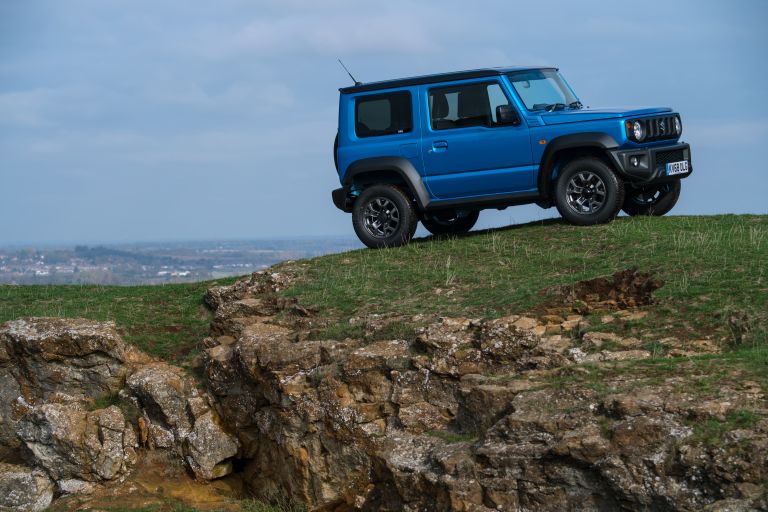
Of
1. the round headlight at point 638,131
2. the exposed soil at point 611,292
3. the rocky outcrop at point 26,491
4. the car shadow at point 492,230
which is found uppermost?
the round headlight at point 638,131

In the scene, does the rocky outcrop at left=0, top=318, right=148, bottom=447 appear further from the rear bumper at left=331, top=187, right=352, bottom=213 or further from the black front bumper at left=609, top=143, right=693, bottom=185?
the black front bumper at left=609, top=143, right=693, bottom=185

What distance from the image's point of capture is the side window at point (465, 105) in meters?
16.4

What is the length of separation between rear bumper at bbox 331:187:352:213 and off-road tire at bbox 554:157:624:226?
342cm

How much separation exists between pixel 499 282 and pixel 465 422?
3.56 metres

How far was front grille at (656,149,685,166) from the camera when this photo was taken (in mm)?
16125

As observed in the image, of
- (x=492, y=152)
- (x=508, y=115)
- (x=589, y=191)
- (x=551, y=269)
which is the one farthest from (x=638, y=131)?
(x=551, y=269)

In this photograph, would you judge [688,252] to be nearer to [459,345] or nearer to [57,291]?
[459,345]

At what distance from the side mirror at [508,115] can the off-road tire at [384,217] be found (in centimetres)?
202

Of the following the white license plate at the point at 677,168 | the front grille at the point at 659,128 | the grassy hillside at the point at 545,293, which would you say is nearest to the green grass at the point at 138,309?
the grassy hillside at the point at 545,293

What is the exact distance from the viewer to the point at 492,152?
1636 cm

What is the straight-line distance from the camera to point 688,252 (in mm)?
13906

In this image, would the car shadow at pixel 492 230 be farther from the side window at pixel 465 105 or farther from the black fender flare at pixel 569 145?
the side window at pixel 465 105

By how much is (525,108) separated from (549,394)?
7.17 metres

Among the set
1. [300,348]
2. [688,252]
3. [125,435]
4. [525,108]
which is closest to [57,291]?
[125,435]
